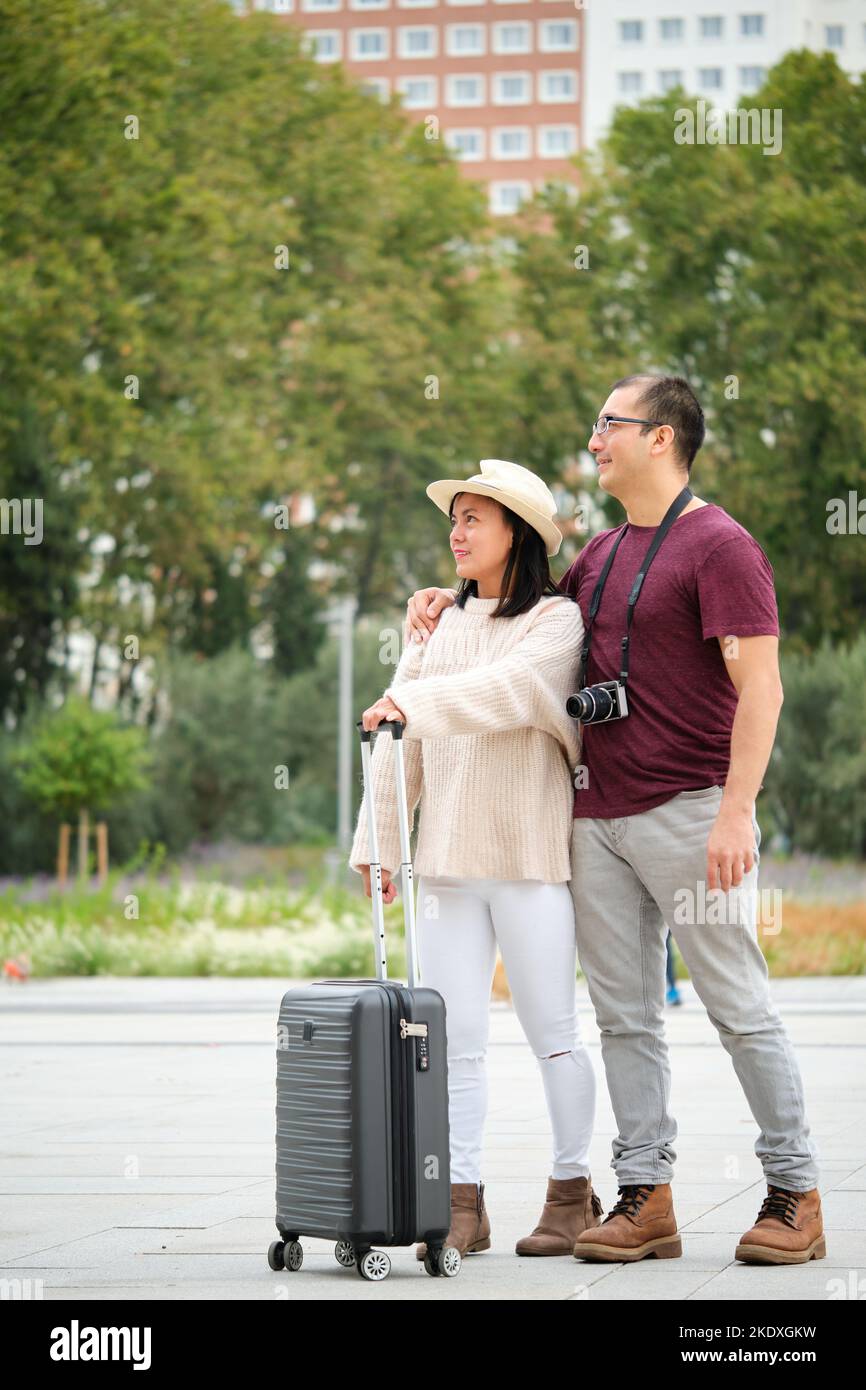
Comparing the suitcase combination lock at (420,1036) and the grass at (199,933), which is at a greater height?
the suitcase combination lock at (420,1036)

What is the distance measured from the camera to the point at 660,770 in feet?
17.3

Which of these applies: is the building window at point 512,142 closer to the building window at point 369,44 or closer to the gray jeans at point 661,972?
the building window at point 369,44

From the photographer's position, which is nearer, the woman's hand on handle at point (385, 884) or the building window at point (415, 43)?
the woman's hand on handle at point (385, 884)

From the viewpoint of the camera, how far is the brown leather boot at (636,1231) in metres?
5.19

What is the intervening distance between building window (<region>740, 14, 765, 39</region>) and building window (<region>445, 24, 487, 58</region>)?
11.8 meters

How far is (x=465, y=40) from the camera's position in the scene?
92.8 meters

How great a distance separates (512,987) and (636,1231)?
0.70 meters

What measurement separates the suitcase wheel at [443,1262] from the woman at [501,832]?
0.20 meters

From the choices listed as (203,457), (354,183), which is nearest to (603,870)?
(203,457)

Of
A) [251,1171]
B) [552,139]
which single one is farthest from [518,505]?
[552,139]

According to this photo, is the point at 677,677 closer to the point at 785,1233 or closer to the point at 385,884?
the point at 385,884

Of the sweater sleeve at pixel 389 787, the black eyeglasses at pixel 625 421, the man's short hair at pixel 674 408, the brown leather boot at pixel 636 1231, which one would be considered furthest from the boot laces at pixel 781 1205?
the black eyeglasses at pixel 625 421

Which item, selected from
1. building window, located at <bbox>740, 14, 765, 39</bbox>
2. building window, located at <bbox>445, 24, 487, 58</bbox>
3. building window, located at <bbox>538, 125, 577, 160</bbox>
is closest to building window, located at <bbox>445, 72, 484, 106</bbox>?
building window, located at <bbox>445, 24, 487, 58</bbox>

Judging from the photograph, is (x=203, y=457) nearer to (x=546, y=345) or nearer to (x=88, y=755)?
(x=546, y=345)
